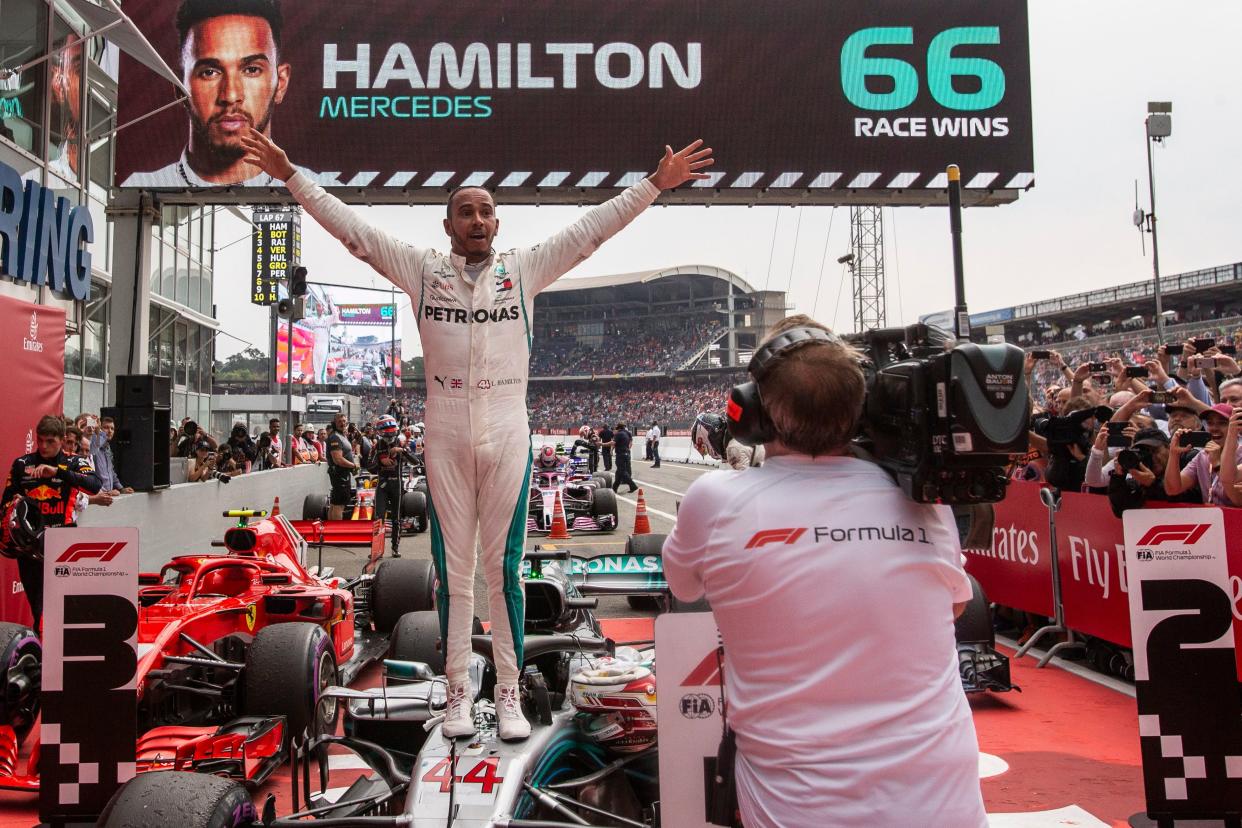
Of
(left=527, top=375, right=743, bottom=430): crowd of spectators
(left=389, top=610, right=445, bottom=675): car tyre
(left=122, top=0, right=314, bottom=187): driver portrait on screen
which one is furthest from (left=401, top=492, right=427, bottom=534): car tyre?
(left=527, top=375, right=743, bottom=430): crowd of spectators

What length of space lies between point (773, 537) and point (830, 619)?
0.16 m

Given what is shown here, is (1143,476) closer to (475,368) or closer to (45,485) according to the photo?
(475,368)

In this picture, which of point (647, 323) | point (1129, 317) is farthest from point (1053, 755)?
point (647, 323)

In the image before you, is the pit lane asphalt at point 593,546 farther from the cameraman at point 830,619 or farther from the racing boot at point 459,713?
the cameraman at point 830,619

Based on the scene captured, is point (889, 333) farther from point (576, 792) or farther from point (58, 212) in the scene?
point (58, 212)

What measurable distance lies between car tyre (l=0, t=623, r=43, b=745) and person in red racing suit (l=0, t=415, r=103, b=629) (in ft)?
6.07

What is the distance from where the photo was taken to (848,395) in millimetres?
1621

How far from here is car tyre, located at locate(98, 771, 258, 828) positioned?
7.75 ft

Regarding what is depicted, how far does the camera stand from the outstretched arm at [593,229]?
317 centimetres

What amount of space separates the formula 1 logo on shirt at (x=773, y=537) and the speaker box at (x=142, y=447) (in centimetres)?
876

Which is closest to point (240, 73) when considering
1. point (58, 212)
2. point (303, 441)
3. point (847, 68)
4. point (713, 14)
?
point (58, 212)

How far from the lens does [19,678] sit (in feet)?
13.7

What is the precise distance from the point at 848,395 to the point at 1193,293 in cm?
4476

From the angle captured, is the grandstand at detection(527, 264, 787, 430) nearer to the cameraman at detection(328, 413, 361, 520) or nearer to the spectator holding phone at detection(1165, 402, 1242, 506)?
the cameraman at detection(328, 413, 361, 520)
